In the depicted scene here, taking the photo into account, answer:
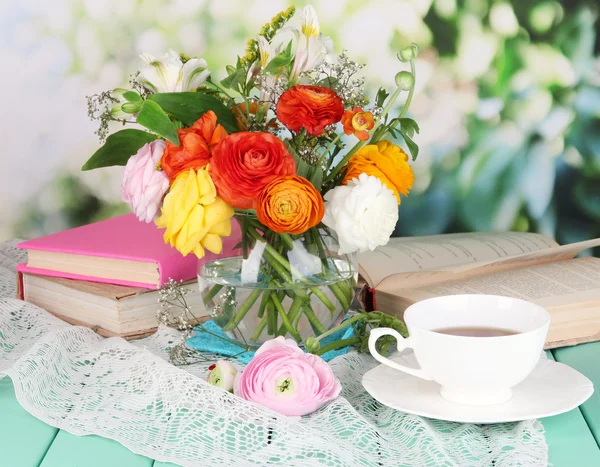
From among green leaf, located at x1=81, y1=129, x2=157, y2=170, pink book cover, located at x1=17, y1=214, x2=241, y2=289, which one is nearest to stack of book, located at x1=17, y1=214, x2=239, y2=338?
pink book cover, located at x1=17, y1=214, x2=241, y2=289

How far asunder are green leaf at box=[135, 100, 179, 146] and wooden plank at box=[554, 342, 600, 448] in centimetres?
41

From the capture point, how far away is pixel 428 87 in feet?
4.11

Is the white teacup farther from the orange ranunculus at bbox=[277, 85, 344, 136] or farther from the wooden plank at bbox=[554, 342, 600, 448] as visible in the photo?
the orange ranunculus at bbox=[277, 85, 344, 136]

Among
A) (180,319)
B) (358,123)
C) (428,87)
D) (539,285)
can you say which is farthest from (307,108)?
(428,87)

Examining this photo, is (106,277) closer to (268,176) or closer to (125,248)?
(125,248)

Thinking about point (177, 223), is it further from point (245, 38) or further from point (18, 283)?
point (245, 38)

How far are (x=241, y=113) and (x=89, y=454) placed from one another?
34 cm

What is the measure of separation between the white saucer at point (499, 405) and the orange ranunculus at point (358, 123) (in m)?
0.20

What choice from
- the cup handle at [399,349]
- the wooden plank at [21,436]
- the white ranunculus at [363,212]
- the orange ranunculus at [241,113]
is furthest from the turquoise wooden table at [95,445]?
the orange ranunculus at [241,113]

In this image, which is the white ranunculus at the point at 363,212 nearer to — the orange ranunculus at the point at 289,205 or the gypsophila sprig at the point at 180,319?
the orange ranunculus at the point at 289,205

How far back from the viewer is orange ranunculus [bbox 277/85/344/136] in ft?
2.37

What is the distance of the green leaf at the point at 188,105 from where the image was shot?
0.74 metres

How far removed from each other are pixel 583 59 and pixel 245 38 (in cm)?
50

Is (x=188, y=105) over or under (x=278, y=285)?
over
